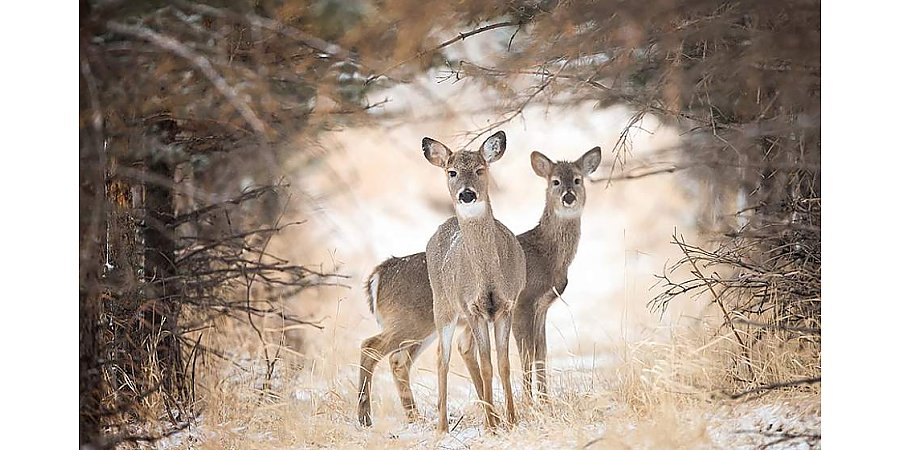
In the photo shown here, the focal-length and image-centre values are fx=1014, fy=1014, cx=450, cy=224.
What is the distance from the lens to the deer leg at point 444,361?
3180mm

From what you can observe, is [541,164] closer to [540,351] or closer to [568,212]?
[568,212]

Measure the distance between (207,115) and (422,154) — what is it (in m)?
0.77

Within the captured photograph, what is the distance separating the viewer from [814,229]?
3.02m

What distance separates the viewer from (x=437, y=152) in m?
3.21

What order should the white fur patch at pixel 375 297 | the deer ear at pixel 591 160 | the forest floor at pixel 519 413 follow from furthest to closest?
the white fur patch at pixel 375 297 < the deer ear at pixel 591 160 < the forest floor at pixel 519 413

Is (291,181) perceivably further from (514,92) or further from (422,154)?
(514,92)

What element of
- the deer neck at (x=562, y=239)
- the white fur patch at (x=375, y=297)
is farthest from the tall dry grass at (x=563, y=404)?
the deer neck at (x=562, y=239)

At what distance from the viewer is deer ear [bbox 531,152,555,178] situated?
10.4ft

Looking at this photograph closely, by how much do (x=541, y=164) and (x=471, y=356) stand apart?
0.64 metres

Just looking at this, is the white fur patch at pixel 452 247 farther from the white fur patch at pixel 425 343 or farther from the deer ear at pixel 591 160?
the deer ear at pixel 591 160

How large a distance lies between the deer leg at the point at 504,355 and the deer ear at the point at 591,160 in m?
0.51
